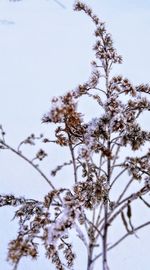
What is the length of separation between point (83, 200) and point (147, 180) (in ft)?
0.79

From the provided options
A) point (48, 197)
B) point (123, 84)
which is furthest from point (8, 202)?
point (123, 84)

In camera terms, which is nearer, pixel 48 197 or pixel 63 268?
pixel 48 197

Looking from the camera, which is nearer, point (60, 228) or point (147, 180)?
point (60, 228)

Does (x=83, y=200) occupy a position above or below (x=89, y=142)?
below

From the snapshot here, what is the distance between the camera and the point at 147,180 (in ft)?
5.47

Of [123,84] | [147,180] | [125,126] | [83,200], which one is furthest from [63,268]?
[123,84]

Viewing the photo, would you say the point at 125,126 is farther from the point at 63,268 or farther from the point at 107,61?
the point at 63,268

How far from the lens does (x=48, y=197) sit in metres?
1.65

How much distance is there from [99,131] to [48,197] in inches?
11.6

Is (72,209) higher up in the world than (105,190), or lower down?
lower down

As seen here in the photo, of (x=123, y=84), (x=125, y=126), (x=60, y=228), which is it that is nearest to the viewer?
(x=60, y=228)

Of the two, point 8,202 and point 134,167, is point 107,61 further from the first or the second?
point 8,202

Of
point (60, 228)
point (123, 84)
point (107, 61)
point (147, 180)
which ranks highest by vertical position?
point (107, 61)

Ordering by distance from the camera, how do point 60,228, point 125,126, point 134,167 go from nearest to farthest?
point 60,228
point 134,167
point 125,126
